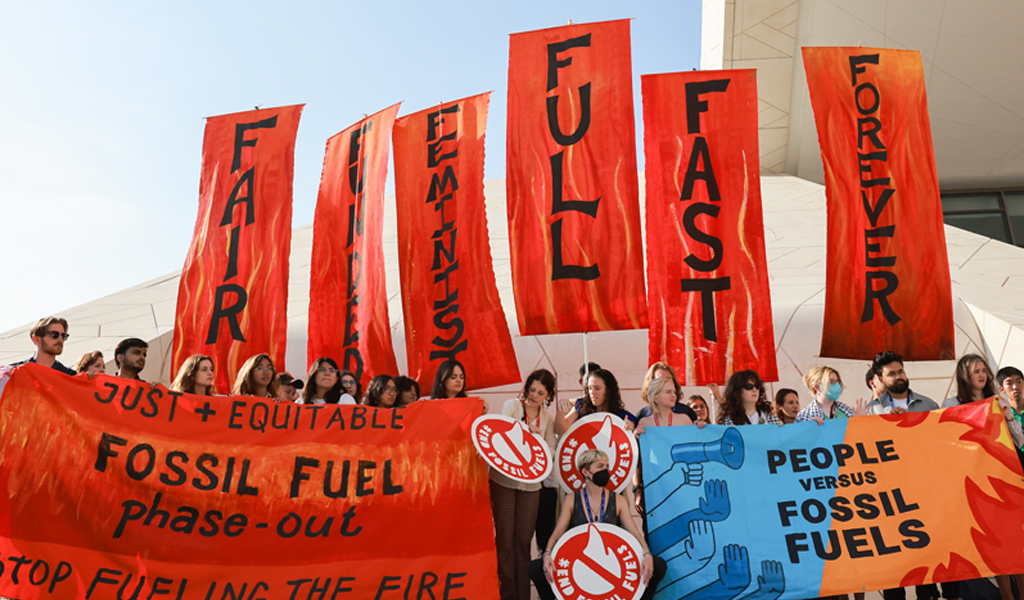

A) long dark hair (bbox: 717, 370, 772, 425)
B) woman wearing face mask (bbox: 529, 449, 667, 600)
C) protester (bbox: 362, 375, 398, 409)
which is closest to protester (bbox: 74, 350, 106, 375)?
protester (bbox: 362, 375, 398, 409)

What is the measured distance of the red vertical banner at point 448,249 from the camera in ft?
22.1

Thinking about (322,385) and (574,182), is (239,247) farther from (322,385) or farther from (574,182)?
(574,182)

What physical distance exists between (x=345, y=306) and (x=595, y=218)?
2897 mm

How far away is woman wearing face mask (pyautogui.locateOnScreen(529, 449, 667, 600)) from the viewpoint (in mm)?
4090

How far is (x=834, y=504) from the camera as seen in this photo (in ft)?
14.4

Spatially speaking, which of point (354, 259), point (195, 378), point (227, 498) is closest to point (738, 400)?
point (227, 498)

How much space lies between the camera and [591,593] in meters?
3.82

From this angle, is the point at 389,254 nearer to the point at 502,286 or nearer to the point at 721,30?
the point at 502,286

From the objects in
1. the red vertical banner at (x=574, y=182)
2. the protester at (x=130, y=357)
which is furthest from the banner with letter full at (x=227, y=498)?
the red vertical banner at (x=574, y=182)

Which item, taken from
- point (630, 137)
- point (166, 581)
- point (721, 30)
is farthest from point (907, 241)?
point (721, 30)

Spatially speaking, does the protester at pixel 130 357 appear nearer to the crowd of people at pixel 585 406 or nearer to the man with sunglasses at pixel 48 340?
the crowd of people at pixel 585 406

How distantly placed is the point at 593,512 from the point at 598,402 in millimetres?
927

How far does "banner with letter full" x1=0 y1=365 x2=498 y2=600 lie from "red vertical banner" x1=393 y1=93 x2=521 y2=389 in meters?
2.19

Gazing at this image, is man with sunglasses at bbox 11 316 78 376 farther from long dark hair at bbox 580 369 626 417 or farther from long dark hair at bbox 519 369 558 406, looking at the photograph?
long dark hair at bbox 580 369 626 417
